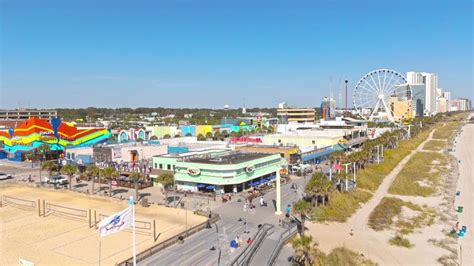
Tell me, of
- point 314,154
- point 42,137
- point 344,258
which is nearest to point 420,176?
point 314,154

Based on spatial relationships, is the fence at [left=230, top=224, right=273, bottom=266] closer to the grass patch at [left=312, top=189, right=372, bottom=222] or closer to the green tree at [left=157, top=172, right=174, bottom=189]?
the grass patch at [left=312, top=189, right=372, bottom=222]

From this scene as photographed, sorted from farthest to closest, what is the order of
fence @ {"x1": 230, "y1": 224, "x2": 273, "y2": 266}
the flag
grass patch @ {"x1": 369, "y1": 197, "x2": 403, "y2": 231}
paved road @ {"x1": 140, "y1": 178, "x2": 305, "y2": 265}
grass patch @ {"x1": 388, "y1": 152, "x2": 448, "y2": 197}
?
grass patch @ {"x1": 388, "y1": 152, "x2": 448, "y2": 197}
grass patch @ {"x1": 369, "y1": 197, "x2": 403, "y2": 231}
paved road @ {"x1": 140, "y1": 178, "x2": 305, "y2": 265}
fence @ {"x1": 230, "y1": 224, "x2": 273, "y2": 266}
the flag

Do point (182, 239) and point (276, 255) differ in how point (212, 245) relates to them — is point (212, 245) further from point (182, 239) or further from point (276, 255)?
point (276, 255)

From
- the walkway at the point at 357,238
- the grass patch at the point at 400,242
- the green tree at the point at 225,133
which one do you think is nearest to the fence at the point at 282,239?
the walkway at the point at 357,238

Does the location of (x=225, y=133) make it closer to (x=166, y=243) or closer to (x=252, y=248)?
(x=166, y=243)

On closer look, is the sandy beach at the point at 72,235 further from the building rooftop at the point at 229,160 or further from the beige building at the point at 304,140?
the beige building at the point at 304,140

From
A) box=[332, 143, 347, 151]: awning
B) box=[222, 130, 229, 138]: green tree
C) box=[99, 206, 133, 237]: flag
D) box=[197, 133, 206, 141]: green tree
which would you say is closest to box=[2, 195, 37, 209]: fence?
box=[99, 206, 133, 237]: flag
